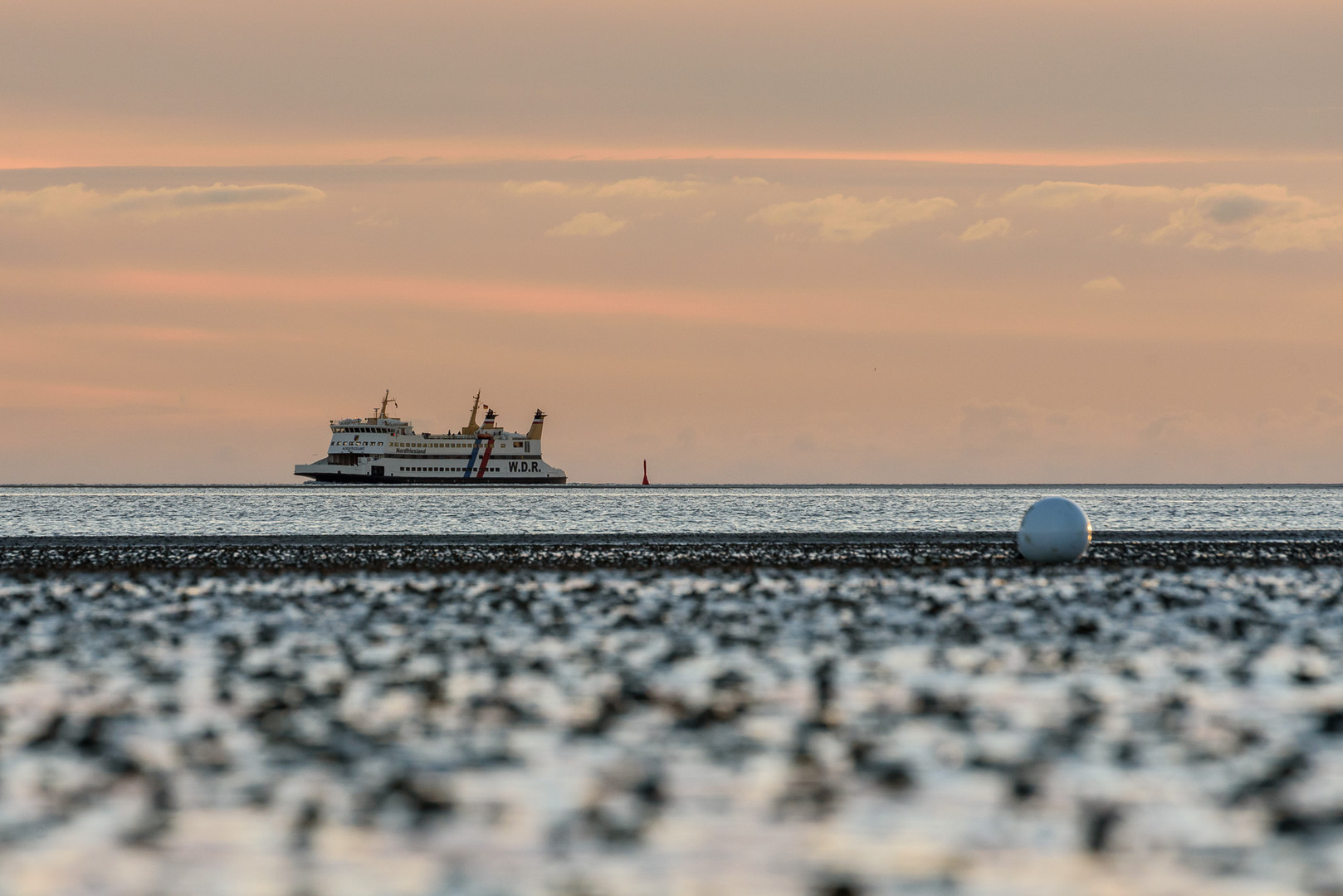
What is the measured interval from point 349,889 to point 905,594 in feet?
64.7

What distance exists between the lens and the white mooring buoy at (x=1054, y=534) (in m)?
35.2

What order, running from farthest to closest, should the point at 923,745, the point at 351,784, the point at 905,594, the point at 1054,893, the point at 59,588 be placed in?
the point at 59,588 < the point at 905,594 < the point at 923,745 < the point at 351,784 < the point at 1054,893

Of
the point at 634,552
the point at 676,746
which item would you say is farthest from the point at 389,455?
the point at 676,746

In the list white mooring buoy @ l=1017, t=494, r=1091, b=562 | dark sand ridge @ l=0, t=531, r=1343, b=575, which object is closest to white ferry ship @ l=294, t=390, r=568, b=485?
dark sand ridge @ l=0, t=531, r=1343, b=575

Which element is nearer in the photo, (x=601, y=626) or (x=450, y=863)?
(x=450, y=863)

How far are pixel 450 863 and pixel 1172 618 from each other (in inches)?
639

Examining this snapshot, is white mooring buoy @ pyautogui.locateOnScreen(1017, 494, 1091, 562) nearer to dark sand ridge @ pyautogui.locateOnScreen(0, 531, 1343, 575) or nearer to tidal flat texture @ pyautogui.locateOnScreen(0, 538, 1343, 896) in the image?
dark sand ridge @ pyautogui.locateOnScreen(0, 531, 1343, 575)

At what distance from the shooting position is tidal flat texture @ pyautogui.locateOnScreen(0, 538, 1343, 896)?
9.27m

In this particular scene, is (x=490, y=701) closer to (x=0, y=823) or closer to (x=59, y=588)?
(x=0, y=823)

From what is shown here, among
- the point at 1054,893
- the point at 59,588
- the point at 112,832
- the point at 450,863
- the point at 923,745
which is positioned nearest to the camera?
the point at 1054,893

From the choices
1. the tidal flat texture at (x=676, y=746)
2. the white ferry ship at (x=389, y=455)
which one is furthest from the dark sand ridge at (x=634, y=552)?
the white ferry ship at (x=389, y=455)

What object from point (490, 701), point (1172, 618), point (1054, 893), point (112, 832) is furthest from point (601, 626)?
point (1054, 893)

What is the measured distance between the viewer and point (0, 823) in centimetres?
1045

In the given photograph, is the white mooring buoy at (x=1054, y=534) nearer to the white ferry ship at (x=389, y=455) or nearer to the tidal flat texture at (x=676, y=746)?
the tidal flat texture at (x=676, y=746)
